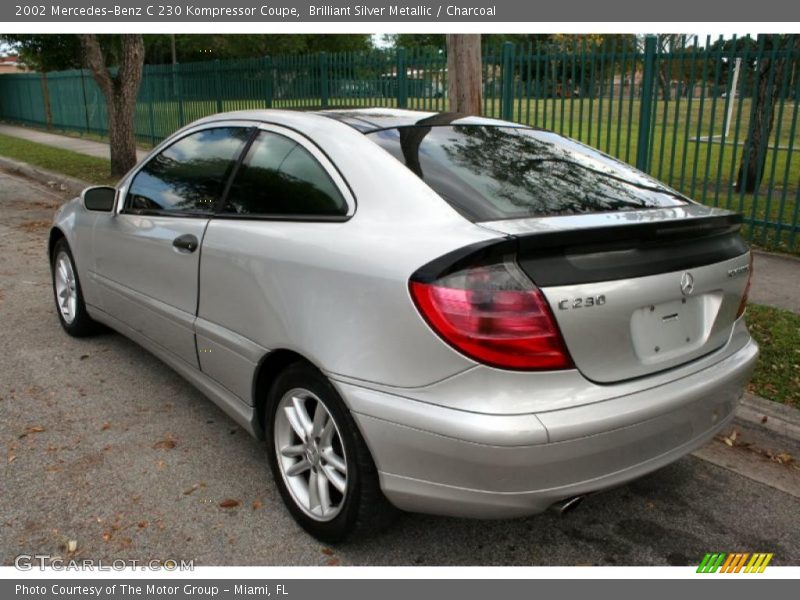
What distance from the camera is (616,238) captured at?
7.75 ft

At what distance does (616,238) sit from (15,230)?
892 centimetres

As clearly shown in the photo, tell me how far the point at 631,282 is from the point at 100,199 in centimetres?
315

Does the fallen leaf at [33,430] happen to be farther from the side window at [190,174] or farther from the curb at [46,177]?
the curb at [46,177]

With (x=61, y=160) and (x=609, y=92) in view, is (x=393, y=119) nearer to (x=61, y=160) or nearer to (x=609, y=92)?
(x=609, y=92)

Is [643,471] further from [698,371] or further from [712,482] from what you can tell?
[712,482]

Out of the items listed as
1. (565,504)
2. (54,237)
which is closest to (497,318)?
(565,504)

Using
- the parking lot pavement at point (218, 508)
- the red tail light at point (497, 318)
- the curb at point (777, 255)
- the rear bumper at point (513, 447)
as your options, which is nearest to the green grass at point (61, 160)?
the parking lot pavement at point (218, 508)

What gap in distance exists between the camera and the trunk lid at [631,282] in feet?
7.39

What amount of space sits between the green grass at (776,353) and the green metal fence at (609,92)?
8.28ft

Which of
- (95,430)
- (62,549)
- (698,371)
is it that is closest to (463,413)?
(698,371)

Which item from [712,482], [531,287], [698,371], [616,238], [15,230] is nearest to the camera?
[531,287]

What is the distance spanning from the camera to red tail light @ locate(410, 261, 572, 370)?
2.21 metres

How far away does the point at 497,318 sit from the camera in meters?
2.21

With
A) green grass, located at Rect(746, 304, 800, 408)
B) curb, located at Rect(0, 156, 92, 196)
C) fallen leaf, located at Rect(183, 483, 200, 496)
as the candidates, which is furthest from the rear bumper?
curb, located at Rect(0, 156, 92, 196)
